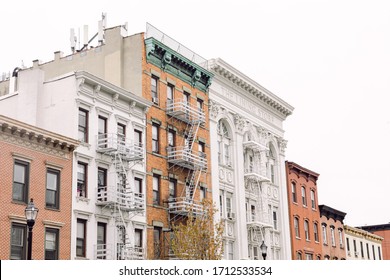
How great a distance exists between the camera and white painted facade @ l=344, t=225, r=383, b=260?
68125 mm

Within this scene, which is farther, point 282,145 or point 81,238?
point 282,145

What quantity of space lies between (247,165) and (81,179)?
20.6 m

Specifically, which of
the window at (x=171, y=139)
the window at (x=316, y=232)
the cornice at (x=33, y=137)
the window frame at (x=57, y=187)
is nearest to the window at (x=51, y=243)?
the window frame at (x=57, y=187)

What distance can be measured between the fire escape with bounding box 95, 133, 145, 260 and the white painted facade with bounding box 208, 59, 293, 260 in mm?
10608

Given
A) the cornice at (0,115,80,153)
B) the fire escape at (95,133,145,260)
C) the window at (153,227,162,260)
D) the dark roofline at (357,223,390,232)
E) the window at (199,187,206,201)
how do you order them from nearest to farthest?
the cornice at (0,115,80,153)
the fire escape at (95,133,145,260)
the window at (153,227,162,260)
the window at (199,187,206,201)
the dark roofline at (357,223,390,232)

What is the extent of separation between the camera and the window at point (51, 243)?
3053cm

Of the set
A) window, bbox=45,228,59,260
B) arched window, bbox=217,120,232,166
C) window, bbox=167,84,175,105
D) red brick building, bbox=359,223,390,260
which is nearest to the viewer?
window, bbox=45,228,59,260

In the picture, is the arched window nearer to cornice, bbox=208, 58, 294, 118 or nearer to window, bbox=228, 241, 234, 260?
cornice, bbox=208, 58, 294, 118

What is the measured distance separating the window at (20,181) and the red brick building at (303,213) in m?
31.9

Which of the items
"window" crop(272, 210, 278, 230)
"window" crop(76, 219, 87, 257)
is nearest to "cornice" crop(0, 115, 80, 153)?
"window" crop(76, 219, 87, 257)

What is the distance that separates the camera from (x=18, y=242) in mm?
29062

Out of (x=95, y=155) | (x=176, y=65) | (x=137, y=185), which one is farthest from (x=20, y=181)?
(x=176, y=65)

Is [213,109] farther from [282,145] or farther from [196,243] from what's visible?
[196,243]

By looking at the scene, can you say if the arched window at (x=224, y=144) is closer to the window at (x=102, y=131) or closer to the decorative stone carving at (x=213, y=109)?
the decorative stone carving at (x=213, y=109)
